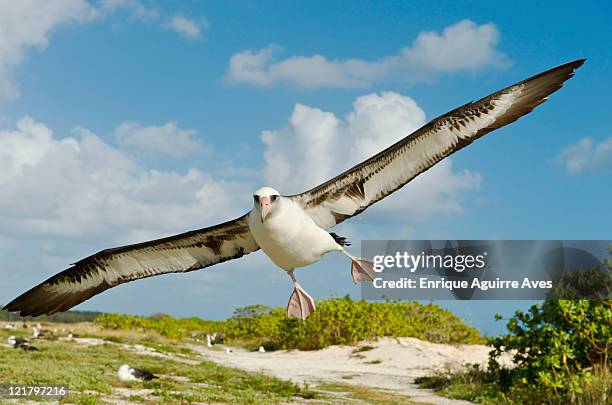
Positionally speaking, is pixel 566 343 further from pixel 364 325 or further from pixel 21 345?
pixel 21 345

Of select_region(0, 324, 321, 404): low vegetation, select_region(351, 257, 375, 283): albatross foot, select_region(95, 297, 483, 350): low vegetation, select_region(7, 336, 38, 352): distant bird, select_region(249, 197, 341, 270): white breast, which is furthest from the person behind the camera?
select_region(95, 297, 483, 350): low vegetation

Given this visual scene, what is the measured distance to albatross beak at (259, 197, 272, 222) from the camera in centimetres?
459

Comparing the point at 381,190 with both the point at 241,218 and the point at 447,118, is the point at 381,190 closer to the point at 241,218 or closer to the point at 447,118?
the point at 447,118

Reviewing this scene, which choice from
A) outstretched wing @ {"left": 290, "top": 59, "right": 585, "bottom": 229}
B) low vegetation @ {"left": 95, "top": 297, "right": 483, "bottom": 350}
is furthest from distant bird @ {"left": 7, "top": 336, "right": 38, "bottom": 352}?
outstretched wing @ {"left": 290, "top": 59, "right": 585, "bottom": 229}

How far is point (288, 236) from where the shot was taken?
15.8 ft

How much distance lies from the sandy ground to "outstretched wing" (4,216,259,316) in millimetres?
9140

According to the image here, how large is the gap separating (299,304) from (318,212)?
2.72ft

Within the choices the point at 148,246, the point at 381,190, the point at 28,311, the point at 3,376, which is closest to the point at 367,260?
the point at 381,190

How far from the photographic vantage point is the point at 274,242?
4.80 meters

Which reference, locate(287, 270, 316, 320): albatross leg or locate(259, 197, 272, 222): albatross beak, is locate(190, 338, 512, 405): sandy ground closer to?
locate(287, 270, 316, 320): albatross leg

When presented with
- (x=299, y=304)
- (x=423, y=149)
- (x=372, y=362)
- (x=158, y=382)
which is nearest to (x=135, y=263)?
(x=299, y=304)

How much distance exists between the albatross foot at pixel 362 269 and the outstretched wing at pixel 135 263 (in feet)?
3.14

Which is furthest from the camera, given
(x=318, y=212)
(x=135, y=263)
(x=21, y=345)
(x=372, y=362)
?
(x=372, y=362)

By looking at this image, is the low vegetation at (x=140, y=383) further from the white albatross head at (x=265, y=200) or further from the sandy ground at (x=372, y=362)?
the white albatross head at (x=265, y=200)
